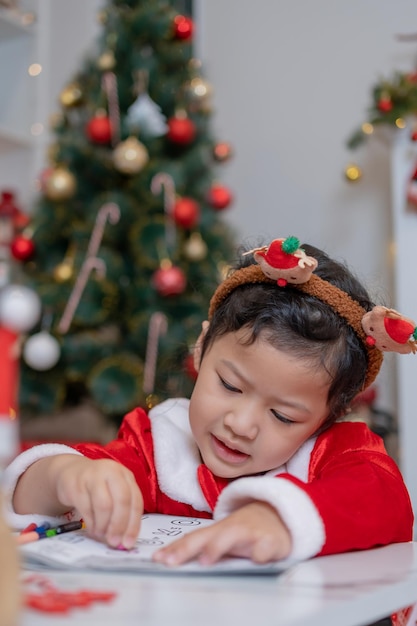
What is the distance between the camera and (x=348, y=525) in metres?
0.75

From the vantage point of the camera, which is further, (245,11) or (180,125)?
(245,11)

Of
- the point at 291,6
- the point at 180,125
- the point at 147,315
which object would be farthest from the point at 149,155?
the point at 291,6

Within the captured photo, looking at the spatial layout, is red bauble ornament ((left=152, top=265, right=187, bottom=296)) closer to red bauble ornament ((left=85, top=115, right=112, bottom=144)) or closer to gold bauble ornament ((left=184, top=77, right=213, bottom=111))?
red bauble ornament ((left=85, top=115, right=112, bottom=144))

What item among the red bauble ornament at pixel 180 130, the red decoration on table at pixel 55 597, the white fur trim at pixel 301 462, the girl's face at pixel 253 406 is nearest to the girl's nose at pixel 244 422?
the girl's face at pixel 253 406

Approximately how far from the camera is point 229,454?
92cm

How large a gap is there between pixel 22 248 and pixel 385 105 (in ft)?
3.86

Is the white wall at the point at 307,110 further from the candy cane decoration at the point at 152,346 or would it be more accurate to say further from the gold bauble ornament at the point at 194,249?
the candy cane decoration at the point at 152,346

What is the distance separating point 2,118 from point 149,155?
0.94 metres

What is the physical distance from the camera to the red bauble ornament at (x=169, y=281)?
7.70 ft

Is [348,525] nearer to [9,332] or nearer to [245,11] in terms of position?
[9,332]

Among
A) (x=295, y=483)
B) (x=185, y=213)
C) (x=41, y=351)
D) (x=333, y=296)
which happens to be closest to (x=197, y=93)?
(x=185, y=213)

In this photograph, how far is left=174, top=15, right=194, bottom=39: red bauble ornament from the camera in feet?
8.40

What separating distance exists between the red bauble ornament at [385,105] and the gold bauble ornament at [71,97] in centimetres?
93

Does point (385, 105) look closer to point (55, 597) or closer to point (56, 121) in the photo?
point (56, 121)
